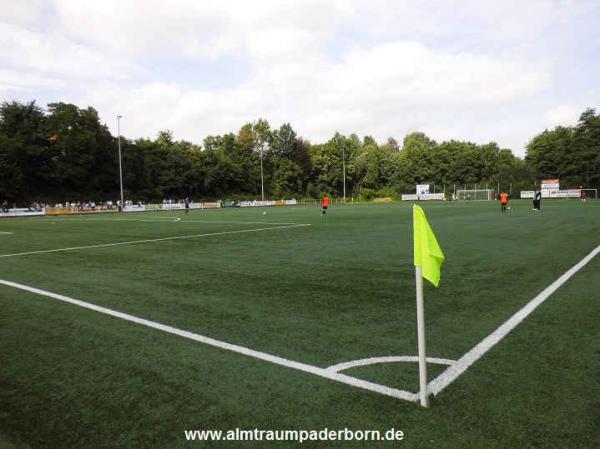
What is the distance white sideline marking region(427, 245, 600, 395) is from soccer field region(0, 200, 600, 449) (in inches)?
2.4

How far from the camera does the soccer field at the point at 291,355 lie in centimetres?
288

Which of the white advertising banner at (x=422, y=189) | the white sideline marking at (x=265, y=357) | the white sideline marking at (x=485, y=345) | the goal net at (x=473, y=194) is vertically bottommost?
the white sideline marking at (x=485, y=345)

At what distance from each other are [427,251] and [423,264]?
10 cm

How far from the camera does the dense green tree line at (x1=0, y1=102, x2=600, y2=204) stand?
59.4m

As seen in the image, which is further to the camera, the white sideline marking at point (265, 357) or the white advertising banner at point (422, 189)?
the white advertising banner at point (422, 189)

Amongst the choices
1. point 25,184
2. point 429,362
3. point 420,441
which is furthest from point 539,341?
point 25,184

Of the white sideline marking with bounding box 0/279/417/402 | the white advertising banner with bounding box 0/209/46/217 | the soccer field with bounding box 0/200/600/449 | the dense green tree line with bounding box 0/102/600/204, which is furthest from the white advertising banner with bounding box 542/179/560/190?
the white sideline marking with bounding box 0/279/417/402

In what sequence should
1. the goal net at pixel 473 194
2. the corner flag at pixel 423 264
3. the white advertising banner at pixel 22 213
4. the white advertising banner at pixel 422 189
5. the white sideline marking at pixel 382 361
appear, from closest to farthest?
the corner flag at pixel 423 264
the white sideline marking at pixel 382 361
the white advertising banner at pixel 22 213
the white advertising banner at pixel 422 189
the goal net at pixel 473 194

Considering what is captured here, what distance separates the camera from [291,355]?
4.08m

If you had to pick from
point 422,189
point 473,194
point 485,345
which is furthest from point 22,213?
point 473,194

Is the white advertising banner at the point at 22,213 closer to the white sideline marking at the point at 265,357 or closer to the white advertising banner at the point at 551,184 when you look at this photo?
the white sideline marking at the point at 265,357

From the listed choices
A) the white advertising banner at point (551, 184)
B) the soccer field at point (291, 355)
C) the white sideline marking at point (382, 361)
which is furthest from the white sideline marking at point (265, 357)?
the white advertising banner at point (551, 184)

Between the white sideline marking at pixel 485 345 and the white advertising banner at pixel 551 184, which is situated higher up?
the white advertising banner at pixel 551 184

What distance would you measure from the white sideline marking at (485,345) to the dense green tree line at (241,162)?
62.0 metres
